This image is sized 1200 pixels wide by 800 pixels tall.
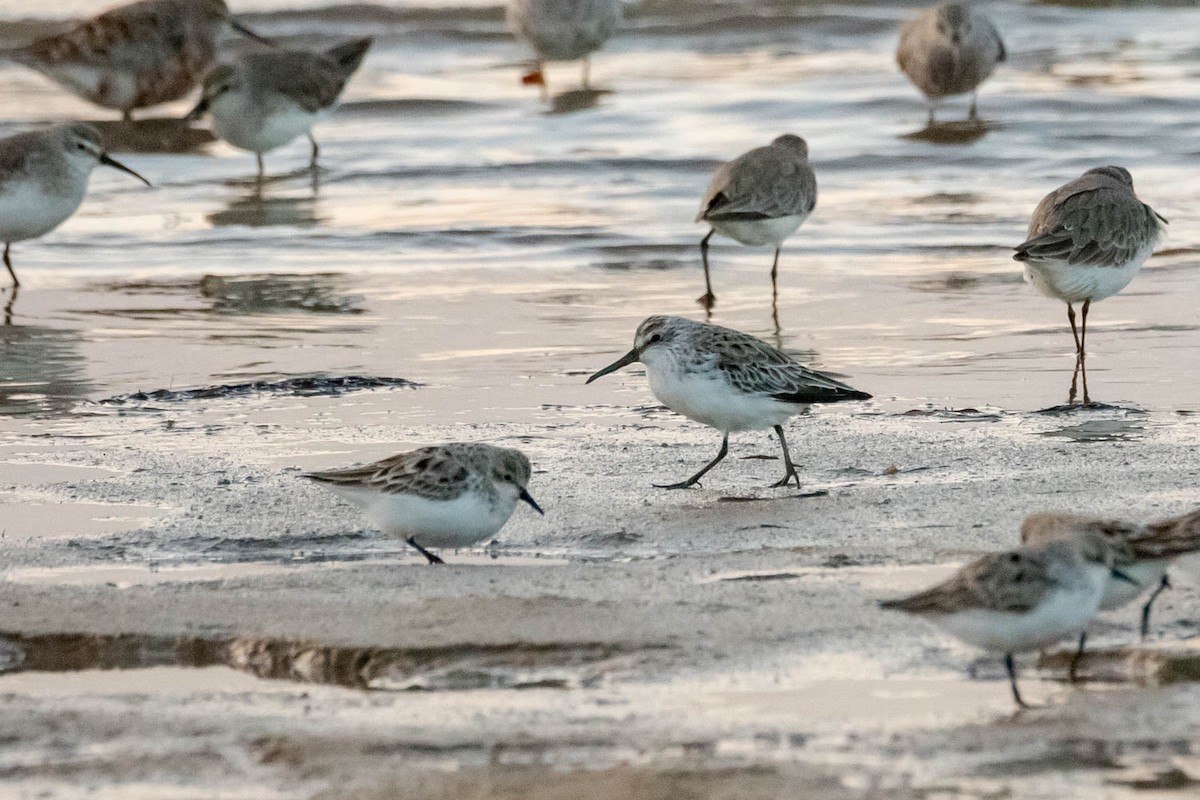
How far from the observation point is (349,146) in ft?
59.5

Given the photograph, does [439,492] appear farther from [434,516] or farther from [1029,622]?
[1029,622]

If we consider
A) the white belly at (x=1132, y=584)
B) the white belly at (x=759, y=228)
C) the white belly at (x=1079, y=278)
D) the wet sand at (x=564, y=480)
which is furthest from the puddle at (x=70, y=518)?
the white belly at (x=759, y=228)

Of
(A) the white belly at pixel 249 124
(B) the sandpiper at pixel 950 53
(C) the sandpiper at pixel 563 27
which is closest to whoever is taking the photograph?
(A) the white belly at pixel 249 124

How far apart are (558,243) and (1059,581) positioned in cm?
899

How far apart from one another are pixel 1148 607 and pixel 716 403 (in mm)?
2355

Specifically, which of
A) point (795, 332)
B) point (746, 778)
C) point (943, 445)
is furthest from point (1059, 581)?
point (795, 332)

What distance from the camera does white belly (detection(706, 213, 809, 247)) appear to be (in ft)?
37.6

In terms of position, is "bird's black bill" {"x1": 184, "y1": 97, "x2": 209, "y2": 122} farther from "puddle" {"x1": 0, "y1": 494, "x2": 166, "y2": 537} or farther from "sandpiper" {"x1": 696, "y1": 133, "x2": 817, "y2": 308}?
"puddle" {"x1": 0, "y1": 494, "x2": 166, "y2": 537}

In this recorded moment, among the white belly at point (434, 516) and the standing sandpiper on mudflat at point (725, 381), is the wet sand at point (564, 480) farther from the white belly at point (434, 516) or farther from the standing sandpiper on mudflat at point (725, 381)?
the standing sandpiper on mudflat at point (725, 381)

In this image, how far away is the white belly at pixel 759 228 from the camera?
1147 cm

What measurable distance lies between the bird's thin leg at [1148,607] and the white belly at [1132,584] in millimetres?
95

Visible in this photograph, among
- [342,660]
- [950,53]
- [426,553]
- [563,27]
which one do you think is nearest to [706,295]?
[426,553]

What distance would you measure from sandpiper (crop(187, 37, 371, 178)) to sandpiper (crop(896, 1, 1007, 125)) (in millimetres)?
5928

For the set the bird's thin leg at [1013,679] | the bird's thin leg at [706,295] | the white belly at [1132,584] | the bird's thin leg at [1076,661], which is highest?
the white belly at [1132,584]
